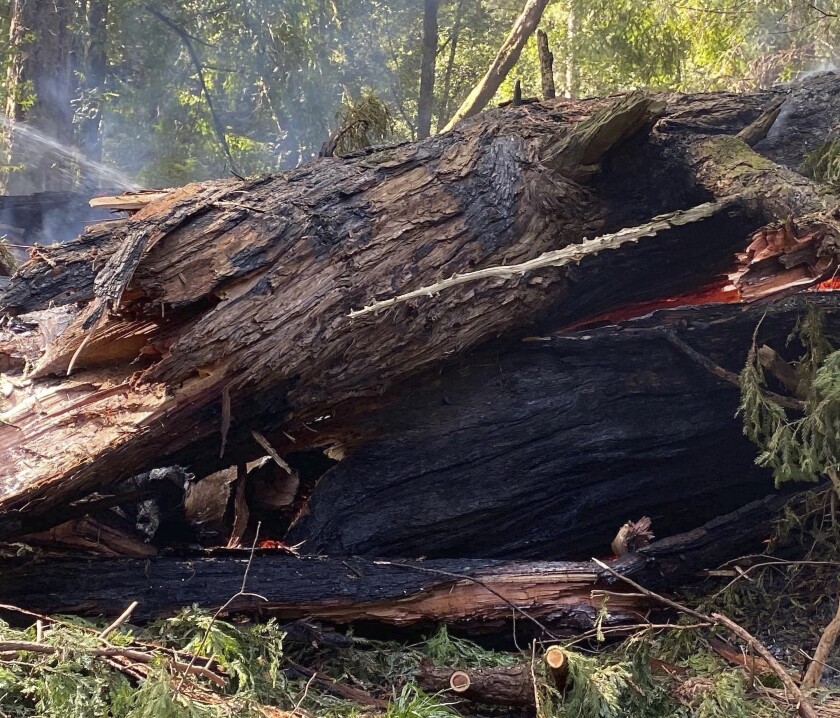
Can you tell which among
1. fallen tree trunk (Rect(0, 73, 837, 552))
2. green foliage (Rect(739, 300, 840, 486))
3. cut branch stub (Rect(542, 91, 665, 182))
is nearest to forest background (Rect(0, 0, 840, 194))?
fallen tree trunk (Rect(0, 73, 837, 552))

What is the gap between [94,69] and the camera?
11.1m

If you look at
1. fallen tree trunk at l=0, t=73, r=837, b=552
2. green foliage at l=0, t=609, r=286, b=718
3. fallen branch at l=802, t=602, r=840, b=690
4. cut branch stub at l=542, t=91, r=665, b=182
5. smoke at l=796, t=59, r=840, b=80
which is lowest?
fallen branch at l=802, t=602, r=840, b=690

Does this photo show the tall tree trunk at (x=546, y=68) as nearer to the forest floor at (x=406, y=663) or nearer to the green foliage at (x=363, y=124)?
the green foliage at (x=363, y=124)

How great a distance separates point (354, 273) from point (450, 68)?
11.6 metres

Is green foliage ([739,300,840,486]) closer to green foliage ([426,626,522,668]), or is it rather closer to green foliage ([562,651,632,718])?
green foliage ([562,651,632,718])

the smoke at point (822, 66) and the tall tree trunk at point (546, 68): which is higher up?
the tall tree trunk at point (546, 68)

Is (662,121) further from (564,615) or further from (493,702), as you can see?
(493,702)

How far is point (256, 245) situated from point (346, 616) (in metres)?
1.69

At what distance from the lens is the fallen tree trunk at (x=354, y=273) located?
10.3 feet

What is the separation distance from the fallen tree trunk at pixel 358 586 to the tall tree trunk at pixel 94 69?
860cm

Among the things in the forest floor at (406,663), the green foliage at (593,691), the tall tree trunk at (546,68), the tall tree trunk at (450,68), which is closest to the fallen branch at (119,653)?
the forest floor at (406,663)

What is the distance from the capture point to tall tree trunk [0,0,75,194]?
962 cm

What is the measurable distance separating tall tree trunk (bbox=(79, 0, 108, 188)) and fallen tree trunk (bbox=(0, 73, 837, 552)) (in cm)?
764

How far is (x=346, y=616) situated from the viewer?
129 inches
